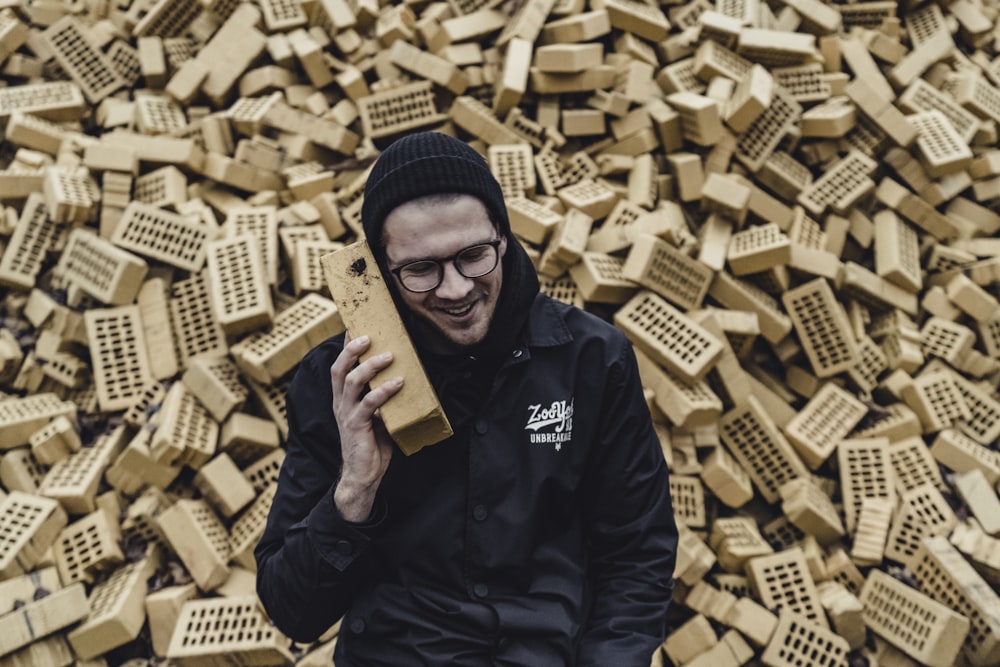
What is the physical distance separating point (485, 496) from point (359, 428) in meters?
0.39

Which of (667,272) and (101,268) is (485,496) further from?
(101,268)

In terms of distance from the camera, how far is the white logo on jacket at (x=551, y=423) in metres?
1.96

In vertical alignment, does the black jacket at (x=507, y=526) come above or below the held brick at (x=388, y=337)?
below

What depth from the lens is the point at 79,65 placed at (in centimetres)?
483

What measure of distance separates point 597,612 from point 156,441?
2.13 metres

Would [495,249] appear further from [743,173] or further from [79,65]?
[79,65]

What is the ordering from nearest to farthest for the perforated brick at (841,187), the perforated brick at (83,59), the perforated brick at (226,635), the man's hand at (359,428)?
1. the man's hand at (359,428)
2. the perforated brick at (226,635)
3. the perforated brick at (841,187)
4. the perforated brick at (83,59)

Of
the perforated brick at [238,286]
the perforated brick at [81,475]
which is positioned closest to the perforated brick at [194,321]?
the perforated brick at [238,286]

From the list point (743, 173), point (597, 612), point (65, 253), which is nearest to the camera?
point (597, 612)

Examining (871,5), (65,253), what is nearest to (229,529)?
(65,253)

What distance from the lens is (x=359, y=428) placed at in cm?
172

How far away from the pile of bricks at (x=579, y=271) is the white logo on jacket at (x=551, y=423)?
1.48 meters

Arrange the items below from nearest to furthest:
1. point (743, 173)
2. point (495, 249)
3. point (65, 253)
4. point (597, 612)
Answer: point (495, 249), point (597, 612), point (65, 253), point (743, 173)

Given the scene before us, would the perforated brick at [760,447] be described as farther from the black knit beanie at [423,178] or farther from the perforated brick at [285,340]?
the black knit beanie at [423,178]
